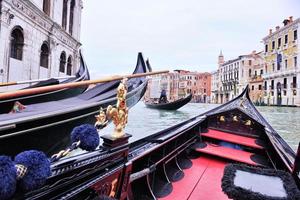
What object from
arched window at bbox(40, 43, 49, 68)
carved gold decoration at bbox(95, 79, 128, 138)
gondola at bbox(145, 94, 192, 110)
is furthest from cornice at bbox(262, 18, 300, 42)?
carved gold decoration at bbox(95, 79, 128, 138)

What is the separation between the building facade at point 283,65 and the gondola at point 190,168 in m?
15.9

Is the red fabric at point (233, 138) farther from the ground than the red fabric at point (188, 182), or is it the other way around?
the red fabric at point (233, 138)

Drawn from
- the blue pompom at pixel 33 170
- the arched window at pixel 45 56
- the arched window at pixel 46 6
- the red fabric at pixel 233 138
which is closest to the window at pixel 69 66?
the arched window at pixel 45 56

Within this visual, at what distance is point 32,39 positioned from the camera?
558 centimetres

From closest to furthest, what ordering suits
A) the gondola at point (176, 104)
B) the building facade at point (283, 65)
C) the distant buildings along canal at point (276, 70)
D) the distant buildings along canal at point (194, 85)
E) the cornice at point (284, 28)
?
the gondola at point (176, 104), the cornice at point (284, 28), the building facade at point (283, 65), the distant buildings along canal at point (276, 70), the distant buildings along canal at point (194, 85)

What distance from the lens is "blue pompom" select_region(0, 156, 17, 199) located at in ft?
1.58

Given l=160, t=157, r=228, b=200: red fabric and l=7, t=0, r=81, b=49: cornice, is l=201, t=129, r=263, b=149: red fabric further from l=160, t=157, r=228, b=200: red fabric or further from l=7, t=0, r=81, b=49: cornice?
l=7, t=0, r=81, b=49: cornice

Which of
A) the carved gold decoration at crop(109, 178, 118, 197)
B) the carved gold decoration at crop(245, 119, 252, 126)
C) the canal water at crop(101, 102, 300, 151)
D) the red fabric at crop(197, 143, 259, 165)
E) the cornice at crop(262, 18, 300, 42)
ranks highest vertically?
the cornice at crop(262, 18, 300, 42)

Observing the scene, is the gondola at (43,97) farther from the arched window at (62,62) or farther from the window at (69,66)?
the window at (69,66)

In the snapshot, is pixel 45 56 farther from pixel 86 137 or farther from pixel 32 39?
pixel 86 137

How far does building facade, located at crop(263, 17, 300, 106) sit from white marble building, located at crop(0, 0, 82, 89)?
15746 mm

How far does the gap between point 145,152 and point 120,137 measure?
0.88 feet

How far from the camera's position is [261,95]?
20.7 metres

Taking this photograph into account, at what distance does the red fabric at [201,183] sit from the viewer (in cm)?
131
